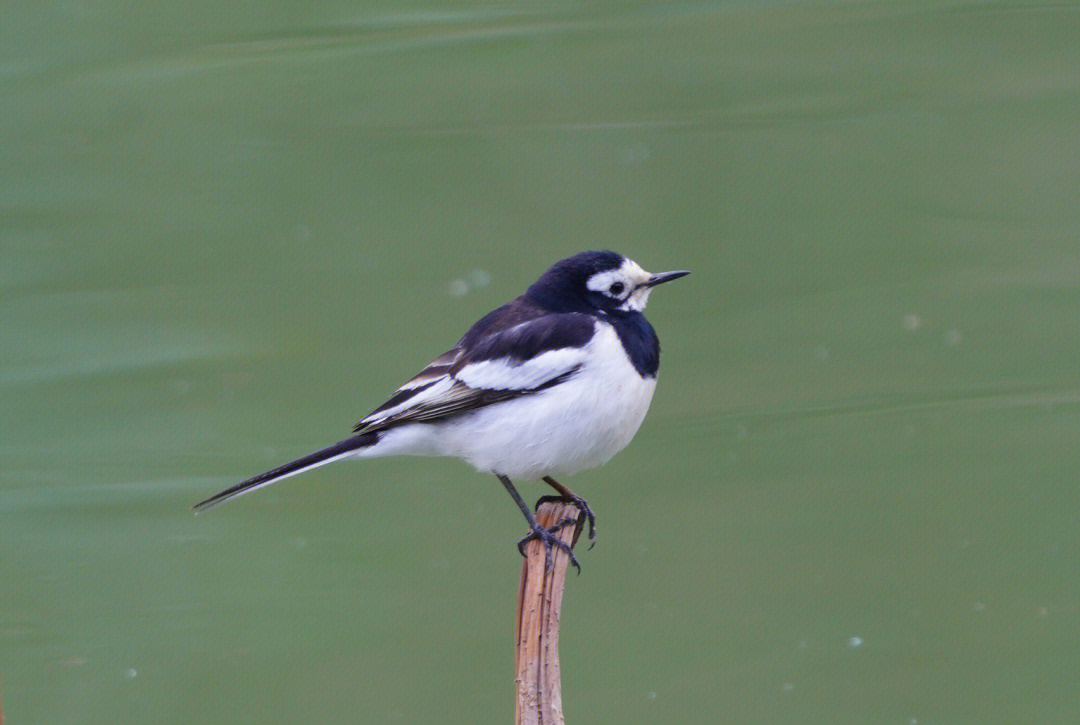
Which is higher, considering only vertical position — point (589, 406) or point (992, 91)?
point (992, 91)

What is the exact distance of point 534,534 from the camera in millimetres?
2838

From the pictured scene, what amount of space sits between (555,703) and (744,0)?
11.9 feet

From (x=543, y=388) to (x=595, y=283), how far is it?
0.86 ft

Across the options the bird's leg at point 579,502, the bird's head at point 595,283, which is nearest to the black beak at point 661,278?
the bird's head at point 595,283

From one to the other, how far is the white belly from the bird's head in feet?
0.25

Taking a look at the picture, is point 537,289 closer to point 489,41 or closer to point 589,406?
point 589,406

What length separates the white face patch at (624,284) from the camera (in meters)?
2.92

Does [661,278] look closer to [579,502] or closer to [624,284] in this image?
[624,284]

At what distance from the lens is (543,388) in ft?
9.45

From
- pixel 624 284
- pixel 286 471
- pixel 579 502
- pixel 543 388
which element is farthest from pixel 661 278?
pixel 286 471

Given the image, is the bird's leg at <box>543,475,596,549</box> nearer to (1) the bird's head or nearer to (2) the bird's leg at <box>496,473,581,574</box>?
(2) the bird's leg at <box>496,473,581,574</box>

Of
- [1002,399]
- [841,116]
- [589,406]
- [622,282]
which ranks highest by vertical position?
[841,116]

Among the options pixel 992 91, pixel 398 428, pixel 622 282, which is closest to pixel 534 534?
pixel 398 428

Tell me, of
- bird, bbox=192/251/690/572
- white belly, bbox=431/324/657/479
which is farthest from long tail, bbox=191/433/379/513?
white belly, bbox=431/324/657/479
